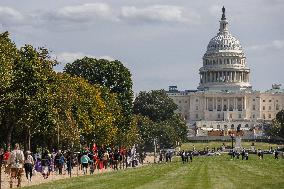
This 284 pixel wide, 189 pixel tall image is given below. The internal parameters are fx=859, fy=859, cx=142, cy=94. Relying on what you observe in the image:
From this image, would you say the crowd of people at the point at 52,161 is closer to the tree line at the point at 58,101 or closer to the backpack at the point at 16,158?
the backpack at the point at 16,158

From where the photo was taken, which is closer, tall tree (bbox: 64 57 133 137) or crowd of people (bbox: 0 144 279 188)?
crowd of people (bbox: 0 144 279 188)

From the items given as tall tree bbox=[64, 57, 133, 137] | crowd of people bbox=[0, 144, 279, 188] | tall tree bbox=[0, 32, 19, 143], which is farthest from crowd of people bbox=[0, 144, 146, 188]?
tall tree bbox=[64, 57, 133, 137]

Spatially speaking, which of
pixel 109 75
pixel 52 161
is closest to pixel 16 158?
pixel 52 161

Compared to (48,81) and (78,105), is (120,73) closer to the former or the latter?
(78,105)

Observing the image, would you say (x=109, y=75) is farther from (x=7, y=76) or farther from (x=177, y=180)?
(x=177, y=180)

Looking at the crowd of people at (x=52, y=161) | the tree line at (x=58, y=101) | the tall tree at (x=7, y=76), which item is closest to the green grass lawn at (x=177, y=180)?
the crowd of people at (x=52, y=161)

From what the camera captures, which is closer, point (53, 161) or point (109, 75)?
point (53, 161)

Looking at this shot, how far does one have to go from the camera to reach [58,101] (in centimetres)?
8531

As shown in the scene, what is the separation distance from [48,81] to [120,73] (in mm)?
58325

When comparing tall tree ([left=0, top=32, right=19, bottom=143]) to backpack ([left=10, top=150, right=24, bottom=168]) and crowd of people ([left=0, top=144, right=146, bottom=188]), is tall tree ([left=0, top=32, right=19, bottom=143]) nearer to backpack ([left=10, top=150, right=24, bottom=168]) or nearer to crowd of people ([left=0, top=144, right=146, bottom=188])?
crowd of people ([left=0, top=144, right=146, bottom=188])

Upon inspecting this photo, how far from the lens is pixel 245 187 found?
131 ft

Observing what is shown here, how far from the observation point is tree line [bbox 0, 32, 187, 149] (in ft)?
231


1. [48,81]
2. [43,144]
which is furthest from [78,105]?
[48,81]

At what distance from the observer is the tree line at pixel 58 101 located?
70500mm
